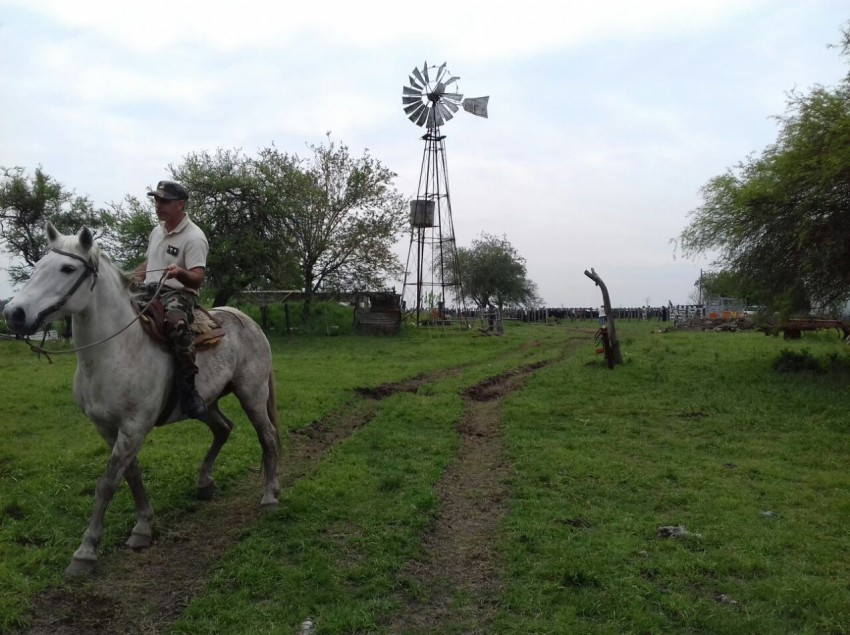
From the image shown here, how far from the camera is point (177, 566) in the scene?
498 centimetres

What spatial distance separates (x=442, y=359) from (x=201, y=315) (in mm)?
15963

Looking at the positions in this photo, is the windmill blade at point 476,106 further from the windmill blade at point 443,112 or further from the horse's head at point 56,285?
the horse's head at point 56,285

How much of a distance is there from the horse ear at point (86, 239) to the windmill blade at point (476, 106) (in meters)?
32.8

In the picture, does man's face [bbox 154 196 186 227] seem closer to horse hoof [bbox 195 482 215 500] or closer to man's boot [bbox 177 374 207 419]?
man's boot [bbox 177 374 207 419]

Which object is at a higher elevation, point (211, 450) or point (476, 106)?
point (476, 106)

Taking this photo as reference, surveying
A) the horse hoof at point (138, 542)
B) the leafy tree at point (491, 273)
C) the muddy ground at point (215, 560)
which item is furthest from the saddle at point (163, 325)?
the leafy tree at point (491, 273)

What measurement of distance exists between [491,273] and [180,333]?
62091 millimetres

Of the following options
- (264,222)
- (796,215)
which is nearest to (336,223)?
(264,222)

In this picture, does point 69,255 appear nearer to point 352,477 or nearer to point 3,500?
point 3,500

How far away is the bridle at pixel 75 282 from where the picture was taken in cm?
430

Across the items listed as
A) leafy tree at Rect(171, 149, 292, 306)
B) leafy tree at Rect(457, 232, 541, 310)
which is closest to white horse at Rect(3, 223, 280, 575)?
leafy tree at Rect(171, 149, 292, 306)

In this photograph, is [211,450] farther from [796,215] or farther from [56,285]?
[796,215]

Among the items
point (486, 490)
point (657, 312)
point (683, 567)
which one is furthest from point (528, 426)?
point (657, 312)

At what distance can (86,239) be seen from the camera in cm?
459
